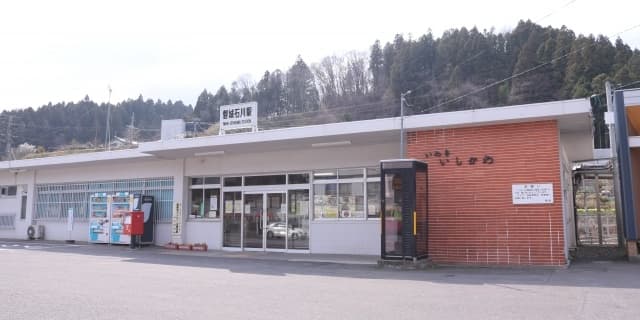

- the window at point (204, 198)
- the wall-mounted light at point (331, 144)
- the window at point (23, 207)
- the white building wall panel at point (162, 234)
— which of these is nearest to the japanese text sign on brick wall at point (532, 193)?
the wall-mounted light at point (331, 144)

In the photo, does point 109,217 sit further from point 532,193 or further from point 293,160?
point 532,193

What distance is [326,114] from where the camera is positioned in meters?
38.9

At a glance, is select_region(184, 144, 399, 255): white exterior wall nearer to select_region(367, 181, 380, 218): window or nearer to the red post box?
select_region(367, 181, 380, 218): window

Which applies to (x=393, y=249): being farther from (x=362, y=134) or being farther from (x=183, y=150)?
(x=183, y=150)

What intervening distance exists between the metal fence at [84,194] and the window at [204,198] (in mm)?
1041

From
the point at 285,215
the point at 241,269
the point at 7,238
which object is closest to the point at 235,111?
the point at 285,215

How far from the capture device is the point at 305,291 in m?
9.07

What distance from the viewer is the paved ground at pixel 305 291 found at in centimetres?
709

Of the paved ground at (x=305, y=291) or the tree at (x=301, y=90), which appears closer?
the paved ground at (x=305, y=291)

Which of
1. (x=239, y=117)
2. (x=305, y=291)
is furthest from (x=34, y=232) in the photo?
(x=305, y=291)

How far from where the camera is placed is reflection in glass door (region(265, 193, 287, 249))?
17.3 metres

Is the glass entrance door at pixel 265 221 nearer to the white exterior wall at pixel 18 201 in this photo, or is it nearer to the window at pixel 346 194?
the window at pixel 346 194

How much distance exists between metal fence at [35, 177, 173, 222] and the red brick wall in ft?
35.0

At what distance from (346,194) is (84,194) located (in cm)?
1319
